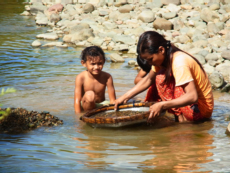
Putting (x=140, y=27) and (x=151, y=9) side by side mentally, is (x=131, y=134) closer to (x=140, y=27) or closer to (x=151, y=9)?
(x=140, y=27)

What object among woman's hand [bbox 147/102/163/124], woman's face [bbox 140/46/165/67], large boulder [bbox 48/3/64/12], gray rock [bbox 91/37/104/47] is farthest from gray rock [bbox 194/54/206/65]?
large boulder [bbox 48/3/64/12]

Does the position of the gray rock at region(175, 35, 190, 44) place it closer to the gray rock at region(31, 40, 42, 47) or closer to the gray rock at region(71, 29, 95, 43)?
the gray rock at region(71, 29, 95, 43)

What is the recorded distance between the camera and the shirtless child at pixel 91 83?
4.47m

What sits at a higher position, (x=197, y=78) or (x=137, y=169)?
(x=197, y=78)

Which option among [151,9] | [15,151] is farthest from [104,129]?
[151,9]

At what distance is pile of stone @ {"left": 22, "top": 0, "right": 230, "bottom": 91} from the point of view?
8.59 meters

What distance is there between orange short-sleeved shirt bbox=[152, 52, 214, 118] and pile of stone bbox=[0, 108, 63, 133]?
1.40m

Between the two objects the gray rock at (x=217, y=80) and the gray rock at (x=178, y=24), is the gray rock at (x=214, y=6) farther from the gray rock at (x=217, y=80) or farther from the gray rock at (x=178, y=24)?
the gray rock at (x=217, y=80)

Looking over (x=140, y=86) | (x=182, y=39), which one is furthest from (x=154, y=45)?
(x=182, y=39)

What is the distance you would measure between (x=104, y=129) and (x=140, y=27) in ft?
25.8

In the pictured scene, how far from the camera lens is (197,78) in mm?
3723

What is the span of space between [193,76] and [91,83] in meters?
1.56

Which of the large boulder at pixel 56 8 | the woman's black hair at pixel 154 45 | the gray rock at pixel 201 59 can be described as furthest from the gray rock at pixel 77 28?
the woman's black hair at pixel 154 45

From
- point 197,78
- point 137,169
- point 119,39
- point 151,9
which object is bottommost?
point 137,169
